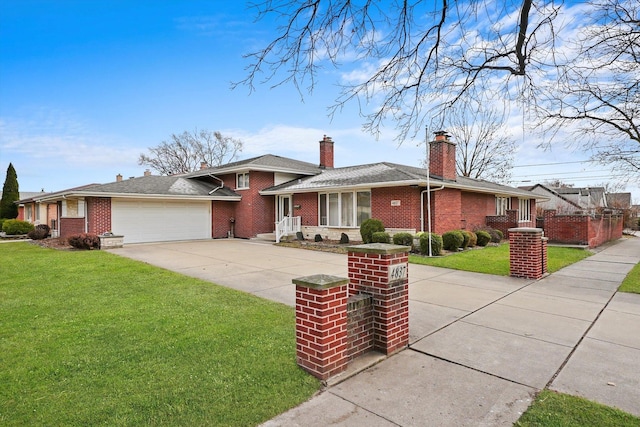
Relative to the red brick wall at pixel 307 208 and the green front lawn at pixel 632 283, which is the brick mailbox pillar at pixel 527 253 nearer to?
the green front lawn at pixel 632 283

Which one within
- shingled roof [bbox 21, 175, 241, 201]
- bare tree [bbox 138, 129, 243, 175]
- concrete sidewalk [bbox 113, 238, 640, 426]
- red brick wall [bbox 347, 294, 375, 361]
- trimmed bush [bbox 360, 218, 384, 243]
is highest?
bare tree [bbox 138, 129, 243, 175]

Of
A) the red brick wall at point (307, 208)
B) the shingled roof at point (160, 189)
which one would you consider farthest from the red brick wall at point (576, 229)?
the shingled roof at point (160, 189)

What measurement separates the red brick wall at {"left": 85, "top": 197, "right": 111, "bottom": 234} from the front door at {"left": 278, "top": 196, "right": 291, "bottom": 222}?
8.30 meters

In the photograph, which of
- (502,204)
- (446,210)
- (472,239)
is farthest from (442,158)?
(502,204)

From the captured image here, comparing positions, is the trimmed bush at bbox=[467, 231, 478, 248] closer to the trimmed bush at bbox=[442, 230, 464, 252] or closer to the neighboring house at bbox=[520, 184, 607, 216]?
the trimmed bush at bbox=[442, 230, 464, 252]

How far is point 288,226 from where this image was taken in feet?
58.9

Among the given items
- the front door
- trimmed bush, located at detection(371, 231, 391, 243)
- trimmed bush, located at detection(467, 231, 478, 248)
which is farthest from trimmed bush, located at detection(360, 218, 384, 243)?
the front door

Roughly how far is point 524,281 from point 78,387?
825 cm

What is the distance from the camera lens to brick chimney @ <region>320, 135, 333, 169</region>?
76.2 ft

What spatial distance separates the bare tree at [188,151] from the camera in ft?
136

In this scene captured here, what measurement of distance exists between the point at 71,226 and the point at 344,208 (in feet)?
43.5

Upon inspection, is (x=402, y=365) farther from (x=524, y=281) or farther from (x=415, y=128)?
(x=524, y=281)

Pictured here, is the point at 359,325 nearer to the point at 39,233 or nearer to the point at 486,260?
the point at 486,260

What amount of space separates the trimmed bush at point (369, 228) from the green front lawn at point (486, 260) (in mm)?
2464
